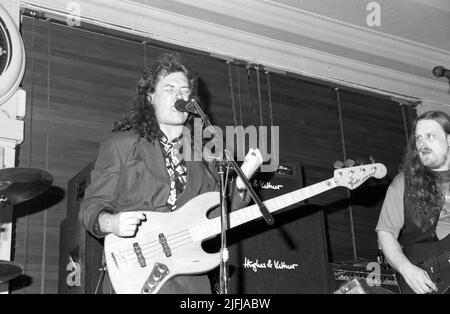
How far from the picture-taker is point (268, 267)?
3240 millimetres

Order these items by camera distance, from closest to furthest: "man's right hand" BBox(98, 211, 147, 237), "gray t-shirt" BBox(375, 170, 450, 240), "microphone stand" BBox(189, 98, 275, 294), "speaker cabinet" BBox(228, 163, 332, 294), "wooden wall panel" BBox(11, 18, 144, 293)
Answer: "microphone stand" BBox(189, 98, 275, 294), "man's right hand" BBox(98, 211, 147, 237), "gray t-shirt" BBox(375, 170, 450, 240), "speaker cabinet" BBox(228, 163, 332, 294), "wooden wall panel" BBox(11, 18, 144, 293)

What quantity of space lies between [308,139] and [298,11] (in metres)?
0.98

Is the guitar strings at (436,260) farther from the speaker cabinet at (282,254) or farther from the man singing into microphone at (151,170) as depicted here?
the man singing into microphone at (151,170)

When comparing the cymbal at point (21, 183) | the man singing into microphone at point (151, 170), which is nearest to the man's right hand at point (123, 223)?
the man singing into microphone at point (151, 170)

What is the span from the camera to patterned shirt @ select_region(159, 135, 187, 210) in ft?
8.53

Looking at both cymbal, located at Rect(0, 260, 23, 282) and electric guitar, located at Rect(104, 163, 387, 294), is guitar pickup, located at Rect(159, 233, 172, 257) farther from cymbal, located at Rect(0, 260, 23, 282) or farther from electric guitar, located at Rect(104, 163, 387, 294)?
cymbal, located at Rect(0, 260, 23, 282)

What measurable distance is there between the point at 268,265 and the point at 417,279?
79cm

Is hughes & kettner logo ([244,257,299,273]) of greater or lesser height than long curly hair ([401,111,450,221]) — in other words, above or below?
below

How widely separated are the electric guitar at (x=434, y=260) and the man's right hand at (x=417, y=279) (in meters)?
0.04

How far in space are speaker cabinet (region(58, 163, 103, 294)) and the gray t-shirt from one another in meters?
1.42

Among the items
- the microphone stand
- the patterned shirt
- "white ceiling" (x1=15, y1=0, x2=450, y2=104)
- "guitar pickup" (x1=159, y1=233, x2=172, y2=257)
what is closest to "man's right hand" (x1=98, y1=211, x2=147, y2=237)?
"guitar pickup" (x1=159, y1=233, x2=172, y2=257)

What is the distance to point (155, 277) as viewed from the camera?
2.36 m

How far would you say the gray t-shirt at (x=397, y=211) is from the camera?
118 inches
